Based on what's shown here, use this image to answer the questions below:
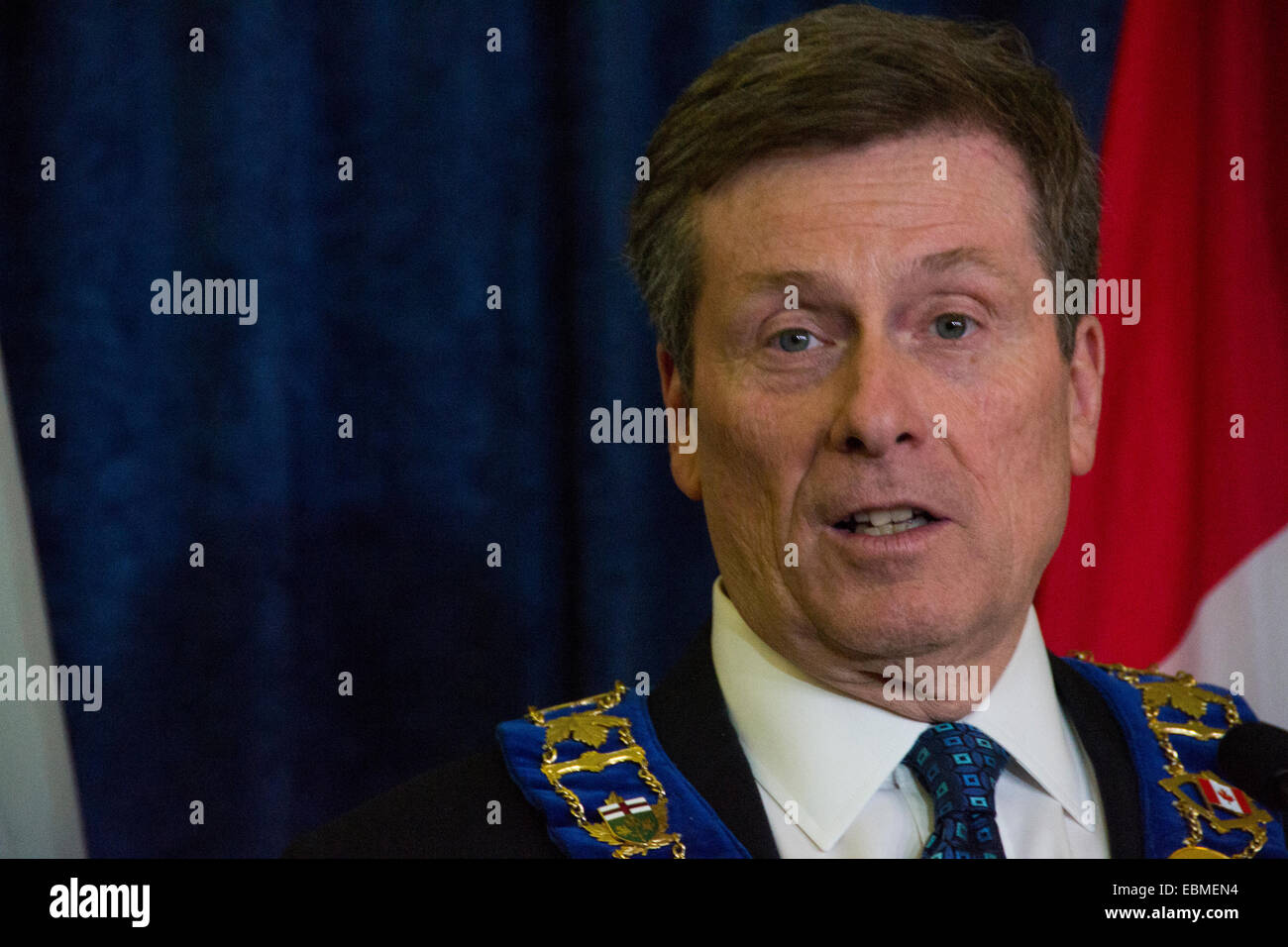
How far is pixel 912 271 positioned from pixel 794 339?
136 millimetres

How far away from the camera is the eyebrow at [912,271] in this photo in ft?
4.36

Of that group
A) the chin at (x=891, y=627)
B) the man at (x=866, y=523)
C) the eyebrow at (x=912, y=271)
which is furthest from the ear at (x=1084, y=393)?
the chin at (x=891, y=627)

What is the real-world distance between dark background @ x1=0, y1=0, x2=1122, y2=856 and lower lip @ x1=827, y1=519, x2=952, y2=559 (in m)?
0.56

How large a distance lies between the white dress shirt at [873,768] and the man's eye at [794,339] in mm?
312

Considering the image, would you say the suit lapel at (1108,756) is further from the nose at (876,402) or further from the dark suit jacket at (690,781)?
the nose at (876,402)

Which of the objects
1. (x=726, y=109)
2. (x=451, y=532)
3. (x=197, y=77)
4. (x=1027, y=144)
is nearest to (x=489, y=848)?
(x=451, y=532)

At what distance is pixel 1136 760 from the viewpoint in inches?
55.7

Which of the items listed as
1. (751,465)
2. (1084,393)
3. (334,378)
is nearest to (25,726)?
(334,378)

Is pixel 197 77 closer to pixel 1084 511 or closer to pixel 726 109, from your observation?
pixel 726 109

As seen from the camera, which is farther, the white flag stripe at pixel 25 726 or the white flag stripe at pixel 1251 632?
the white flag stripe at pixel 1251 632

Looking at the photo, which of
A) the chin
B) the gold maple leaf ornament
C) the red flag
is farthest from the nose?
the red flag

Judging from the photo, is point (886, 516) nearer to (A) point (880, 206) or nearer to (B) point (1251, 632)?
(A) point (880, 206)

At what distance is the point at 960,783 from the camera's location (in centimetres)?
132
